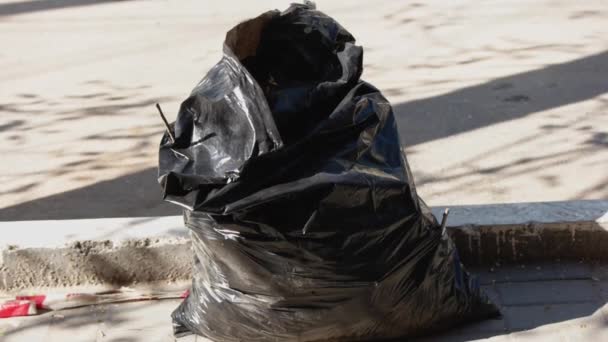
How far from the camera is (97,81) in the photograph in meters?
6.16

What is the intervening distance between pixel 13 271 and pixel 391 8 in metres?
4.56

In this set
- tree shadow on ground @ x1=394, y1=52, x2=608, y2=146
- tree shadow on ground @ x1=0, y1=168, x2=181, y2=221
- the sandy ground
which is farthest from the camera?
tree shadow on ground @ x1=394, y1=52, x2=608, y2=146

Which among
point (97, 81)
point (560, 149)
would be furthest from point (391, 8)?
point (560, 149)

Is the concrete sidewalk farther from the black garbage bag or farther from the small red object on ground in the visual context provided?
the black garbage bag

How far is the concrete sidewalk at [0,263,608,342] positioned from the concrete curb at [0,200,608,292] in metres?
0.08

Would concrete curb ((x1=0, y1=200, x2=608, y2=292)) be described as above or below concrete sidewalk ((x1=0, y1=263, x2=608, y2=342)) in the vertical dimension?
above

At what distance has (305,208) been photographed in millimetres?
2859

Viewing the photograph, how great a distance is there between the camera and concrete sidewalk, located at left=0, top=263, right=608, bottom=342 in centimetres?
320

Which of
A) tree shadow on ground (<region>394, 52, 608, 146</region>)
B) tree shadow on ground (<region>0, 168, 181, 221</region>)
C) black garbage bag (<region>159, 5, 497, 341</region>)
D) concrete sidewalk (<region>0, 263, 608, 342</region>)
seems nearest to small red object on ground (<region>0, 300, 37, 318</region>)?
concrete sidewalk (<region>0, 263, 608, 342</region>)

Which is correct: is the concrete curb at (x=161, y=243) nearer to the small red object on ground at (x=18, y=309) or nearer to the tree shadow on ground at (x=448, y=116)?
the small red object on ground at (x=18, y=309)

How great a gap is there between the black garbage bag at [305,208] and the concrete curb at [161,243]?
0.32 metres

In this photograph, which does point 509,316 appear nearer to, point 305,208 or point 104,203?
point 305,208

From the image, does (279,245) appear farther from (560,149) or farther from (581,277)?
(560,149)

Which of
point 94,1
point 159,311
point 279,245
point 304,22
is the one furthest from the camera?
point 94,1
